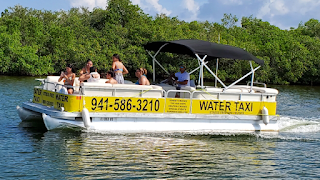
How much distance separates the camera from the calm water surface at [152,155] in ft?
27.5

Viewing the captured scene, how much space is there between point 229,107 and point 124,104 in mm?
3218

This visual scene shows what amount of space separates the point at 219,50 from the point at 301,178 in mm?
4910

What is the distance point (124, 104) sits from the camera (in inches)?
448

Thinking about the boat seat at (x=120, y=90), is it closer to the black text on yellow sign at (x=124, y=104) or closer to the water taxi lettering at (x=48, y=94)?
the black text on yellow sign at (x=124, y=104)

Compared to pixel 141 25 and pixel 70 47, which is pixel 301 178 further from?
pixel 141 25

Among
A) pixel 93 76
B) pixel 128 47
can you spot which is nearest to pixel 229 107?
pixel 93 76

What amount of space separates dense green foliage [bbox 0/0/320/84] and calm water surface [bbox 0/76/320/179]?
3091 centimetres

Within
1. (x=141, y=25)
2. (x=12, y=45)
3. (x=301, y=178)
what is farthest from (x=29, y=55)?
(x=301, y=178)

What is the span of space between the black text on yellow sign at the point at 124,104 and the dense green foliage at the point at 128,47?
1210 inches

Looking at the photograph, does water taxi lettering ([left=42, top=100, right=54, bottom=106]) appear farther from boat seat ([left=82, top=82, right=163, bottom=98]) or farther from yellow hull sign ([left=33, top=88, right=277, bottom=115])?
boat seat ([left=82, top=82, right=163, bottom=98])

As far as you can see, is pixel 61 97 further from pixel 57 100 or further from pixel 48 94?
pixel 48 94

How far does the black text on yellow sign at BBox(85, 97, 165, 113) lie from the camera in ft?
36.5

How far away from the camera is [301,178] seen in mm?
8688

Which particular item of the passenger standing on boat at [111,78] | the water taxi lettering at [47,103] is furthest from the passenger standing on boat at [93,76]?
the water taxi lettering at [47,103]
